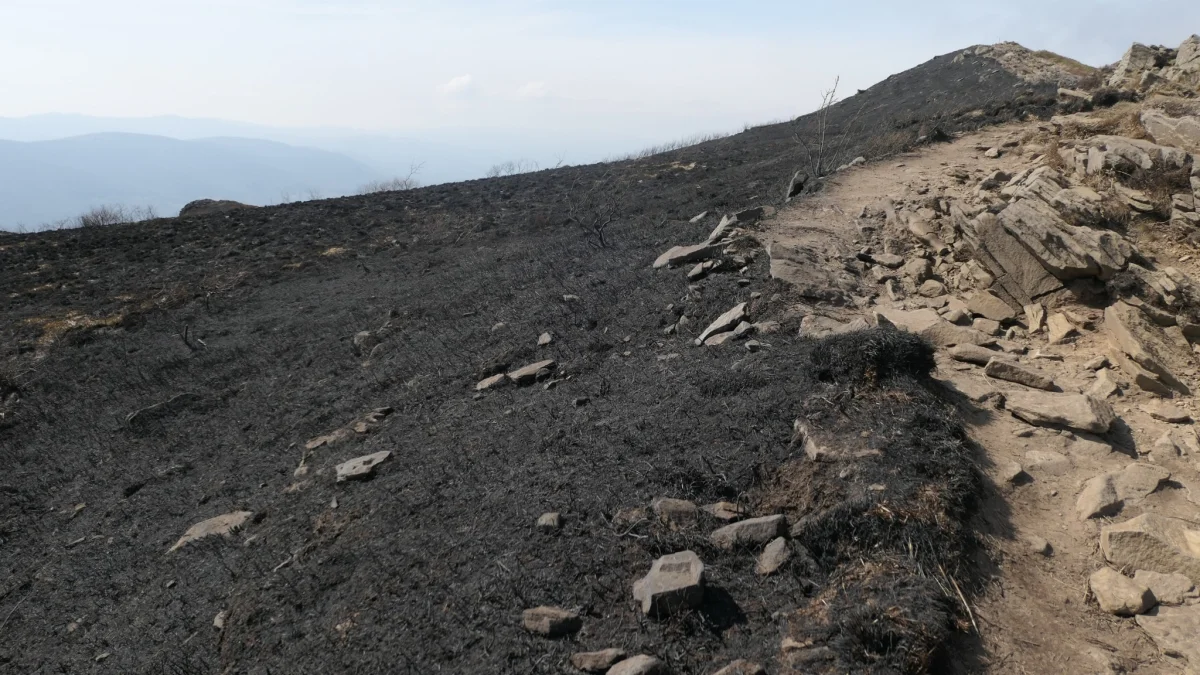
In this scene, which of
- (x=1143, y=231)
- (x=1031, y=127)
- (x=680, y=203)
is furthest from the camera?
(x=680, y=203)

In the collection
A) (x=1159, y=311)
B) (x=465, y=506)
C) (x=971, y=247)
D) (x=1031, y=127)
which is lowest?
(x=465, y=506)

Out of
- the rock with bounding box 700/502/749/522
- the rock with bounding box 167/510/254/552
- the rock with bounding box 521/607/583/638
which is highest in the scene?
the rock with bounding box 700/502/749/522

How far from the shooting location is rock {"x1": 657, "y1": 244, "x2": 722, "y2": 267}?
955 cm

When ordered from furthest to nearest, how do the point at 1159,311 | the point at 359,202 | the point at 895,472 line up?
1. the point at 359,202
2. the point at 1159,311
3. the point at 895,472

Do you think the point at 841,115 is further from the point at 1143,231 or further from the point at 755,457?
the point at 755,457

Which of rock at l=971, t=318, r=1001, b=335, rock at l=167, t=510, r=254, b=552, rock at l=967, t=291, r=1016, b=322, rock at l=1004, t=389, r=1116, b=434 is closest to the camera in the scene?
rock at l=1004, t=389, r=1116, b=434

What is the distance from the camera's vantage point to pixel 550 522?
432 centimetres

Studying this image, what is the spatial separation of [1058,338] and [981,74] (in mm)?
30318

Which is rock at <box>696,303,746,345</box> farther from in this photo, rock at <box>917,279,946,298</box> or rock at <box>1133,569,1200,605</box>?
A: rock at <box>1133,569,1200,605</box>

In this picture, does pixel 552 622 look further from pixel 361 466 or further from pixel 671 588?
pixel 361 466

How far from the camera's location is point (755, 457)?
4.68 metres

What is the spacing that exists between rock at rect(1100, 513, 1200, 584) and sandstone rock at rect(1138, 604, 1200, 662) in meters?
0.26

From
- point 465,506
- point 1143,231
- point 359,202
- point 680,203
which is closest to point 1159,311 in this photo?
point 1143,231

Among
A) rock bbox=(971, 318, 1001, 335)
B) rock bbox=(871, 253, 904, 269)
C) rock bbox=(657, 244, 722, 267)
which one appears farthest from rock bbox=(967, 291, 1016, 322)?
rock bbox=(657, 244, 722, 267)
